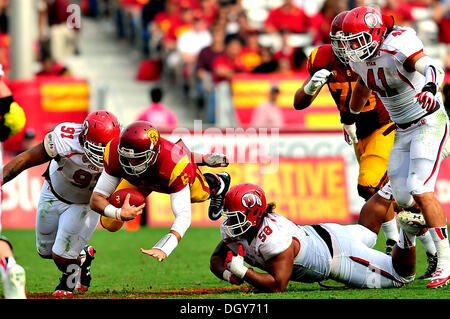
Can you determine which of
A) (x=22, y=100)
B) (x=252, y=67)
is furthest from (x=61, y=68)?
(x=252, y=67)

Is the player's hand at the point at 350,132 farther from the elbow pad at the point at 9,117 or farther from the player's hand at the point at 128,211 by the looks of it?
the elbow pad at the point at 9,117

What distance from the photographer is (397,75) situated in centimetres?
795

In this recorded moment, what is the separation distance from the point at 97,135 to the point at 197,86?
388 inches

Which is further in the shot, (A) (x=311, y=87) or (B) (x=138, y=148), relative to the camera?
(A) (x=311, y=87)

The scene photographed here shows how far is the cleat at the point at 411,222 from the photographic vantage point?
311 inches

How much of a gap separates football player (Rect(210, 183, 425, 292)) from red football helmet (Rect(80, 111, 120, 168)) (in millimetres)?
1111

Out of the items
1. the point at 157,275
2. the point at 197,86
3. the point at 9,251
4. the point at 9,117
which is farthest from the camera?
the point at 197,86

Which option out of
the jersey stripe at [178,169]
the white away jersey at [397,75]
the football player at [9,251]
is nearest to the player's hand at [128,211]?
the jersey stripe at [178,169]

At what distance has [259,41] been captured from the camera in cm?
1888

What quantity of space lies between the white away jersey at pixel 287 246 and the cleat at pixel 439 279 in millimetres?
848

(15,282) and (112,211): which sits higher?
(112,211)

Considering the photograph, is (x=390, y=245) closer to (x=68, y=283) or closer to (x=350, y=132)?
(x=350, y=132)

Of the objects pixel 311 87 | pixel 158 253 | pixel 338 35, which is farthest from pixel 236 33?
pixel 158 253
